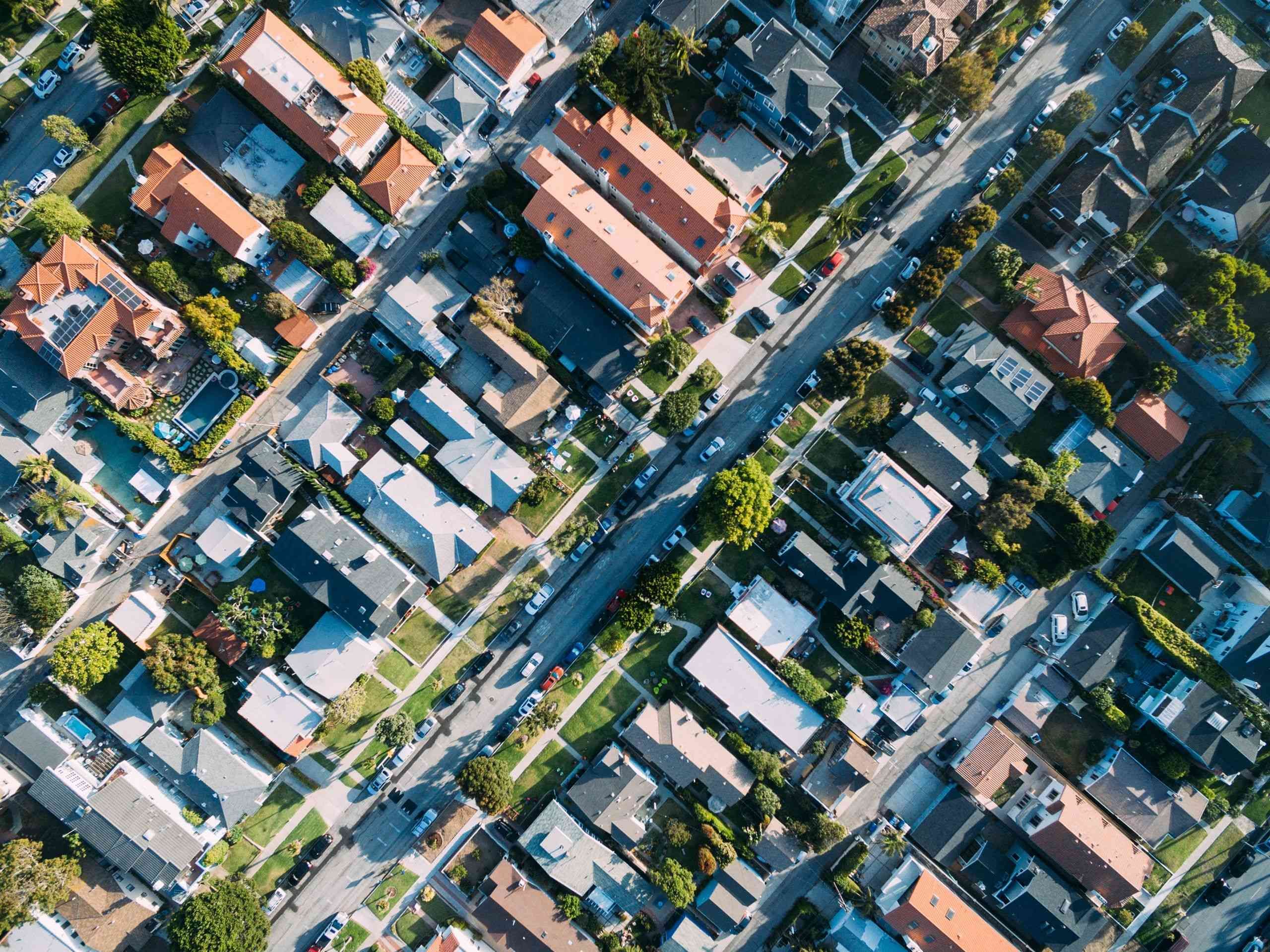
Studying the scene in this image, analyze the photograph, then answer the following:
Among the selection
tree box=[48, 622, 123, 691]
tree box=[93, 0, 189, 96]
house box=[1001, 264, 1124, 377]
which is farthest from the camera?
house box=[1001, 264, 1124, 377]

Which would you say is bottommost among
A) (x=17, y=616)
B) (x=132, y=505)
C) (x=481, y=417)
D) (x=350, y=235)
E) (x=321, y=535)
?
(x=17, y=616)

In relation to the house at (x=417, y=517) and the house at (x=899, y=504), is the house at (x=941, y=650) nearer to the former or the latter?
the house at (x=899, y=504)

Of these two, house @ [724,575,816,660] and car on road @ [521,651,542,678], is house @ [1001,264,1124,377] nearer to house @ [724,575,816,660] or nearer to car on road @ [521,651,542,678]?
house @ [724,575,816,660]

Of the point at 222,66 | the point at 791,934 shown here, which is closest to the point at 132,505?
the point at 222,66

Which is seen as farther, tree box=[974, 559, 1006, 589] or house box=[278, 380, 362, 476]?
tree box=[974, 559, 1006, 589]

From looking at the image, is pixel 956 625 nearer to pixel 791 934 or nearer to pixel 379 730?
pixel 791 934

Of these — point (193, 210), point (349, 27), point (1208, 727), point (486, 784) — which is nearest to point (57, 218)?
point (193, 210)

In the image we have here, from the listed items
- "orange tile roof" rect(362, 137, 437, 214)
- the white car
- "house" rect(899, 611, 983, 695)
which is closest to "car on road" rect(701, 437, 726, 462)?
the white car
